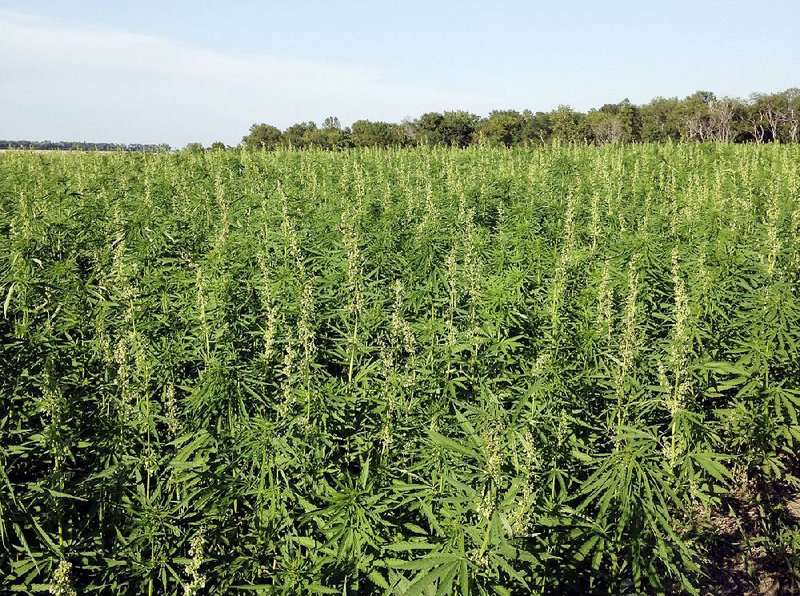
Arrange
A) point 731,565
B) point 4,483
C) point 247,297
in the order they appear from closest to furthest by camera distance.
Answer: point 4,483, point 731,565, point 247,297

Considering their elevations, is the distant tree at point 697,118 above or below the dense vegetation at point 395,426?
above

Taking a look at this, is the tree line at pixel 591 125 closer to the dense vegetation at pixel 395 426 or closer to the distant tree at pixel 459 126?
the distant tree at pixel 459 126

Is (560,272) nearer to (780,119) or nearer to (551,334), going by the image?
(551,334)

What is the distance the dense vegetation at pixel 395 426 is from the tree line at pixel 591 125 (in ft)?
126

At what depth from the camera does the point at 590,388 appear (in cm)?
437

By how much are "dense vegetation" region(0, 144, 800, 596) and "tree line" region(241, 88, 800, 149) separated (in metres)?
38.5

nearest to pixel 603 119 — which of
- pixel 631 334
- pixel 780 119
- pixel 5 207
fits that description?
pixel 780 119

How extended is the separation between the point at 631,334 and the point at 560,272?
136 cm

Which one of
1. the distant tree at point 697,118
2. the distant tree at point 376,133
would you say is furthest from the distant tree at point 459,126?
the distant tree at point 697,118

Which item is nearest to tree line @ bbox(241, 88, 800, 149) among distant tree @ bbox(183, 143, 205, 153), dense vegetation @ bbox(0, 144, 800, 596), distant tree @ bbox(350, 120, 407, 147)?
distant tree @ bbox(350, 120, 407, 147)

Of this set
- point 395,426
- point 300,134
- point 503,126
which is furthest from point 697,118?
point 395,426

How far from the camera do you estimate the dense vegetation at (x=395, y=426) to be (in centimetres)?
299

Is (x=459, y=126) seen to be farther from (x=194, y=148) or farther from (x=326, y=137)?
(x=194, y=148)

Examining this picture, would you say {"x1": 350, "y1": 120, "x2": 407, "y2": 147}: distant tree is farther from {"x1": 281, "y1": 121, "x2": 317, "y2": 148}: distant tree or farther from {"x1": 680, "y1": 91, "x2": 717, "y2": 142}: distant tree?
{"x1": 680, "y1": 91, "x2": 717, "y2": 142}: distant tree
